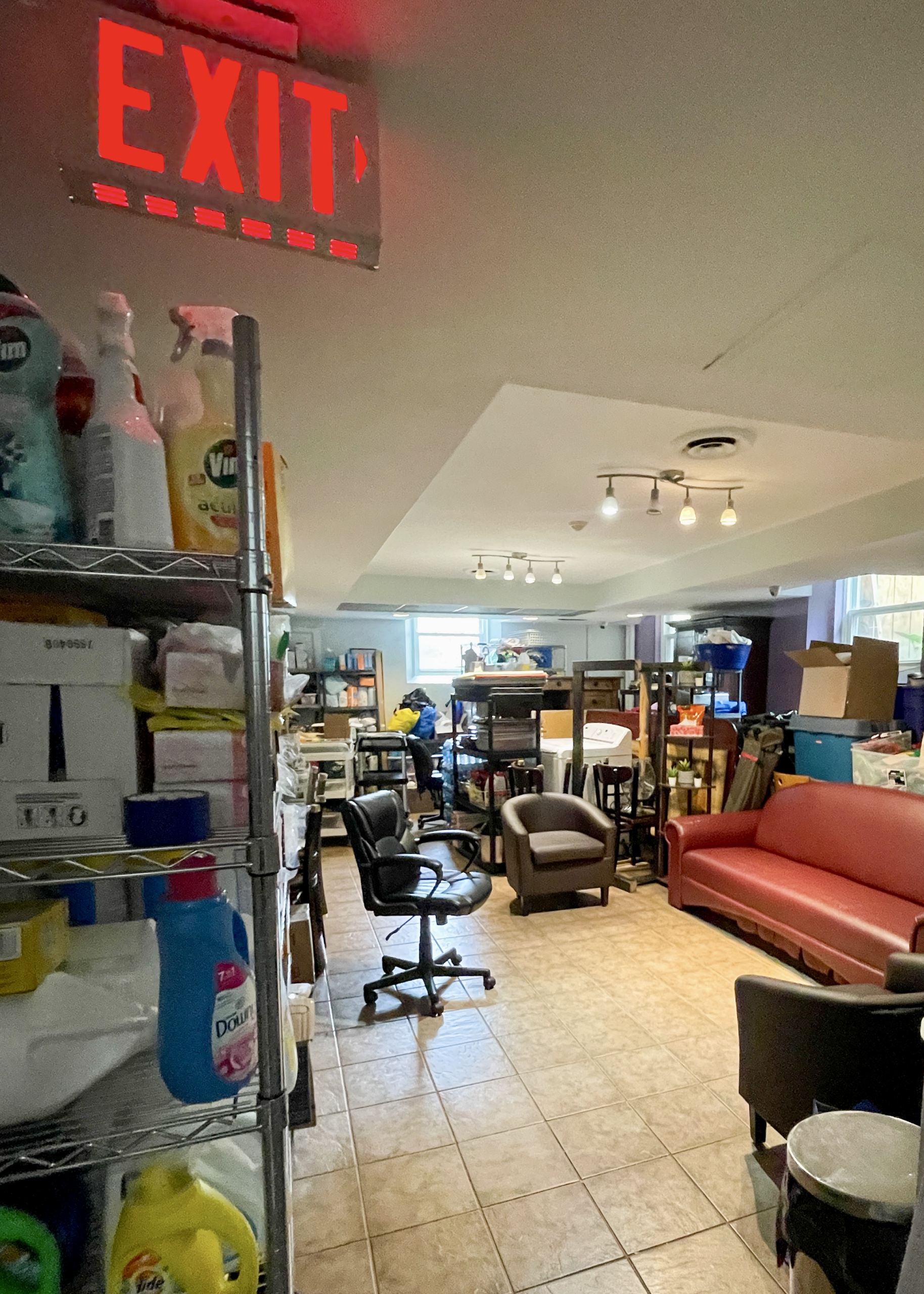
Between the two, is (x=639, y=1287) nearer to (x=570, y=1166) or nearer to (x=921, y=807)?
(x=570, y=1166)

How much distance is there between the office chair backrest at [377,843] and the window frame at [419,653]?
561 cm

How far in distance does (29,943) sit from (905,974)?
2.34 m

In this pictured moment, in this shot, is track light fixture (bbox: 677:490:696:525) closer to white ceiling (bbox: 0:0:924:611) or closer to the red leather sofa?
white ceiling (bbox: 0:0:924:611)

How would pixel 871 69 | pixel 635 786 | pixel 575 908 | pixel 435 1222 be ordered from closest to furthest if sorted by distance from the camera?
pixel 871 69 < pixel 435 1222 < pixel 575 908 < pixel 635 786

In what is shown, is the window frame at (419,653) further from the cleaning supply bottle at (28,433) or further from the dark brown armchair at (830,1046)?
the cleaning supply bottle at (28,433)

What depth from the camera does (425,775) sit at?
607 cm

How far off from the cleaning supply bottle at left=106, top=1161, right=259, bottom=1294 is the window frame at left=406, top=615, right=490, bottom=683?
26.5 feet

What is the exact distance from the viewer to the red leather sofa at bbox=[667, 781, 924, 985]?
2.72 meters

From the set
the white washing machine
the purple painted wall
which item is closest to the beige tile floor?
the white washing machine

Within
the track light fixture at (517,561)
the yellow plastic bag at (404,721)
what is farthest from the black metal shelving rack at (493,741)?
the yellow plastic bag at (404,721)

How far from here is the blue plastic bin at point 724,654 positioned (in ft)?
17.7

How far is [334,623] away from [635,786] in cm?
518

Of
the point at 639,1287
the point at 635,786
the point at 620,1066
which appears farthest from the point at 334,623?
the point at 639,1287

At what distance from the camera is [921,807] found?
9.93 feet
